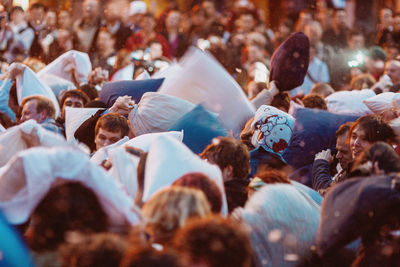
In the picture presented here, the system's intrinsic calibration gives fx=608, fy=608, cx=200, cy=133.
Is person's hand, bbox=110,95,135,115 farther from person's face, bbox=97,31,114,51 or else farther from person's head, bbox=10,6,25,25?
person's head, bbox=10,6,25,25

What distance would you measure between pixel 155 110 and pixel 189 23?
158 inches

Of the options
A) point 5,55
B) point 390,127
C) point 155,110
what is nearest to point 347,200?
point 390,127

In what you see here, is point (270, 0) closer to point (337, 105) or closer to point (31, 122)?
point (337, 105)

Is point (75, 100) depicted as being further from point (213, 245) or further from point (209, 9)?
point (209, 9)

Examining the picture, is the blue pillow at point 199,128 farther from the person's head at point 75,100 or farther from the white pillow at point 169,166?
the person's head at point 75,100

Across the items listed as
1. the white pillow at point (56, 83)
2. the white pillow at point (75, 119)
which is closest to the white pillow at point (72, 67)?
the white pillow at point (56, 83)

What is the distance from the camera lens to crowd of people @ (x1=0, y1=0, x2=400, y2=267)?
1.76 metres

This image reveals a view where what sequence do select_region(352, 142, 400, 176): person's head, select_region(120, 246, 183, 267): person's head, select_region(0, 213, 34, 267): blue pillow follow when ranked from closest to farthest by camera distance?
select_region(120, 246, 183, 267): person's head → select_region(0, 213, 34, 267): blue pillow → select_region(352, 142, 400, 176): person's head

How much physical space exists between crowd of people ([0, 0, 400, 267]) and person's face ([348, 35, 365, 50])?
12 mm

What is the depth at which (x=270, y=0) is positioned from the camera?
10.3 m

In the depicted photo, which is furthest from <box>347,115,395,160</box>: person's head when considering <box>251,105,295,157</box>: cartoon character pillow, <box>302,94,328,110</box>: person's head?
<box>302,94,328,110</box>: person's head

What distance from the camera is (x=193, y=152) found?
3.19 m

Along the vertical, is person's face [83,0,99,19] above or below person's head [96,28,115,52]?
above

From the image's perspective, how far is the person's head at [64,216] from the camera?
1.75 m
